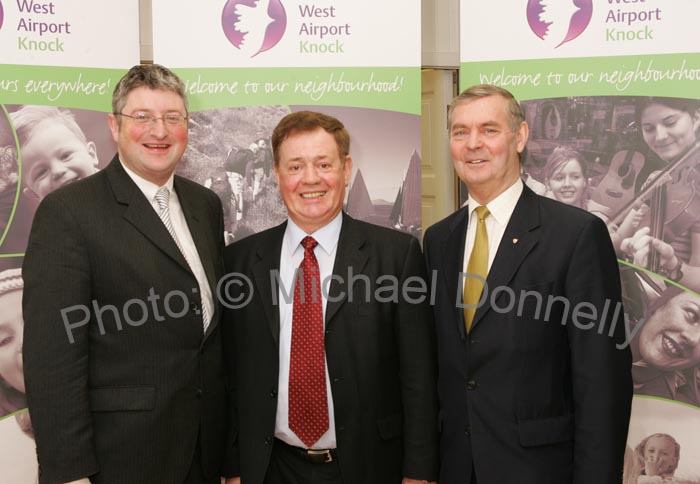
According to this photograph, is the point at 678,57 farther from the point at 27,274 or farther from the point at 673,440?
the point at 27,274

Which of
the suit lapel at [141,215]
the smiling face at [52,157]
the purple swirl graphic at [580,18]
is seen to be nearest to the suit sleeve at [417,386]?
the suit lapel at [141,215]

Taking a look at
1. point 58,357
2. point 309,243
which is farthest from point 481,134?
point 58,357

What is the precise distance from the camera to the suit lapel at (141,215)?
231cm

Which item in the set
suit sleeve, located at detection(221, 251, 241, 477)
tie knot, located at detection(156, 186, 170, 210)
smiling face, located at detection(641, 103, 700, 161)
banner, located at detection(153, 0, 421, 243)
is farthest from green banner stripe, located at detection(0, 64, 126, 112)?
smiling face, located at detection(641, 103, 700, 161)

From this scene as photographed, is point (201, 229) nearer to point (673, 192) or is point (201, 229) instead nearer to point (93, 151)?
point (93, 151)

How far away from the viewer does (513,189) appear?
2486mm

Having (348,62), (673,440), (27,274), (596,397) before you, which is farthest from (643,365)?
(27,274)

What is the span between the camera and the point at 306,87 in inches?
131

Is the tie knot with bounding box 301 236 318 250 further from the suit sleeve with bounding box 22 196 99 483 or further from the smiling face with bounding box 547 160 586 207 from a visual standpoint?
the smiling face with bounding box 547 160 586 207

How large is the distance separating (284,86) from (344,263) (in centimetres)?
121

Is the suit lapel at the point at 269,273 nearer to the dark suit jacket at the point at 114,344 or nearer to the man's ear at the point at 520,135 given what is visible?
the dark suit jacket at the point at 114,344

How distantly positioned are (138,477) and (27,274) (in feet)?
2.36

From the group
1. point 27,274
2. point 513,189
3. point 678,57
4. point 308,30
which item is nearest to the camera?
point 27,274

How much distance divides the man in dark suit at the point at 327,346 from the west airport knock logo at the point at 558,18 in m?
1.26
